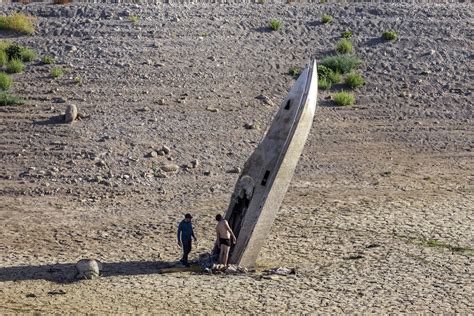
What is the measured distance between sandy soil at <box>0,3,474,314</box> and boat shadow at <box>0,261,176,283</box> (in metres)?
0.05

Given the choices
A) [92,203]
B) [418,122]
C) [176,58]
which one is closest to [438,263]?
[92,203]

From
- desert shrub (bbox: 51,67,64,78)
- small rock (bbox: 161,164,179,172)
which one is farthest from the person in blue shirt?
desert shrub (bbox: 51,67,64,78)

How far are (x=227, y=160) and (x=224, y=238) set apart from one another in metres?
7.88

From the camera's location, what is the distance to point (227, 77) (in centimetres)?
3164

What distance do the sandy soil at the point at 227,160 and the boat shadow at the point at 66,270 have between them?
50 mm

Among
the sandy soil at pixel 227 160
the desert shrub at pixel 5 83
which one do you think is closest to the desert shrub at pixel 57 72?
the sandy soil at pixel 227 160

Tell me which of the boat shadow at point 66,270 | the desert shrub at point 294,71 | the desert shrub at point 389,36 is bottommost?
the boat shadow at point 66,270

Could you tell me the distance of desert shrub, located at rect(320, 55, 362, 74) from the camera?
32.9m

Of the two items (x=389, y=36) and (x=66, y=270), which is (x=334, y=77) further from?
(x=66, y=270)

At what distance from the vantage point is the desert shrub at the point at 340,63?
32.9 metres

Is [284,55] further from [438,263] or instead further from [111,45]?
[438,263]

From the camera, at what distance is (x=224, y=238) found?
1919 centimetres

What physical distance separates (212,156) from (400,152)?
4839 millimetres

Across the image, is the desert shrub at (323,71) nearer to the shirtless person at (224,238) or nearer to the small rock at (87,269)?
the shirtless person at (224,238)
